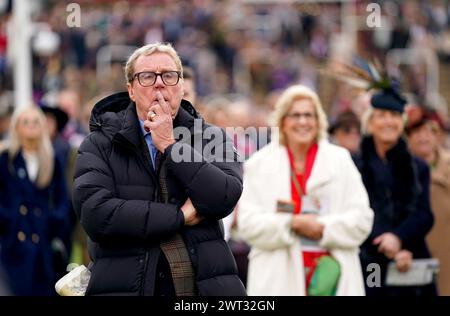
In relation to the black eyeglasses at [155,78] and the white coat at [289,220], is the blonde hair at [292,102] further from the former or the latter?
the black eyeglasses at [155,78]

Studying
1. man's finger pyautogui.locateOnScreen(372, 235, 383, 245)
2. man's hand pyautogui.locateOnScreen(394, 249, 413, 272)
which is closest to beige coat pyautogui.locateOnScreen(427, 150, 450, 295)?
man's hand pyautogui.locateOnScreen(394, 249, 413, 272)

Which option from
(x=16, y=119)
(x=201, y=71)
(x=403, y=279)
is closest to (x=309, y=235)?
(x=403, y=279)

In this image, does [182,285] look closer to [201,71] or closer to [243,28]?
[201,71]

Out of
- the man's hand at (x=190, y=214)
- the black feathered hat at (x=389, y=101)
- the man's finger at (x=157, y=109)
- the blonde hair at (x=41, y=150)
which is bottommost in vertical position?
the man's hand at (x=190, y=214)

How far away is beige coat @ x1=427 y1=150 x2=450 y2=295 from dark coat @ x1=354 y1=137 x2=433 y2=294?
0.65 meters

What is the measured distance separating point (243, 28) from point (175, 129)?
23.0m

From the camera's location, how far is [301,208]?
9.09 metres

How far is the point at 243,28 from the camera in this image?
29.5 m

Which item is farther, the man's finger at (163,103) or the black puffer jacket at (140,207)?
the man's finger at (163,103)

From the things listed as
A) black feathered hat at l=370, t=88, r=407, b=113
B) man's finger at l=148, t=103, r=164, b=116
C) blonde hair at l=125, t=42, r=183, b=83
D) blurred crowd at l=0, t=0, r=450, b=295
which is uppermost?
blurred crowd at l=0, t=0, r=450, b=295

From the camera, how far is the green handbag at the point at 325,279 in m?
8.82

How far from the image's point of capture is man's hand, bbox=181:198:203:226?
641cm

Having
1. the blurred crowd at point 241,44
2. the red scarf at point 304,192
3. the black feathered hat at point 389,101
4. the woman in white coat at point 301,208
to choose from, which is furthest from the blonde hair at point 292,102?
the blurred crowd at point 241,44

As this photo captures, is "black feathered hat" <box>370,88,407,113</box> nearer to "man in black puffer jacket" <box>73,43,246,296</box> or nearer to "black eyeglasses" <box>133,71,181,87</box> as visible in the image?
"man in black puffer jacket" <box>73,43,246,296</box>
